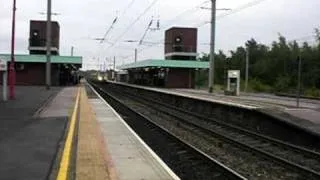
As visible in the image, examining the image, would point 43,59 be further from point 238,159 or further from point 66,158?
point 66,158

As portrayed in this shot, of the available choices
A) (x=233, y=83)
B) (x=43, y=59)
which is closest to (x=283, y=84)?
(x=233, y=83)

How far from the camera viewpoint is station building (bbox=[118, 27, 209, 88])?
95.9 metres

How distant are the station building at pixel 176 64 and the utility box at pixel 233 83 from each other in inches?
1261

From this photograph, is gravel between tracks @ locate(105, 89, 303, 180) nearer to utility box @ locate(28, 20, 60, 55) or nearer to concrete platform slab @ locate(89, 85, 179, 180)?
concrete platform slab @ locate(89, 85, 179, 180)

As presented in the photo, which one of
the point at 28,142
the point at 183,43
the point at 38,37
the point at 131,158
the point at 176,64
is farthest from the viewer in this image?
the point at 183,43

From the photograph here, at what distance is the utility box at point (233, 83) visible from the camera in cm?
6038

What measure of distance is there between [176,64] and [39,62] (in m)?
21.2

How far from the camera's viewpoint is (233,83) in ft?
206

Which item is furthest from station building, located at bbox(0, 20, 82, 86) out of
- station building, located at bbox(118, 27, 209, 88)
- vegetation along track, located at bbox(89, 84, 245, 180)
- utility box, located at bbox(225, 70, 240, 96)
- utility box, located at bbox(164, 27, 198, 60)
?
vegetation along track, located at bbox(89, 84, 245, 180)

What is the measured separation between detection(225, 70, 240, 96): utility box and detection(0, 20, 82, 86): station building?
26601 millimetres

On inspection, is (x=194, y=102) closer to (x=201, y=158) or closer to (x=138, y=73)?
(x=201, y=158)

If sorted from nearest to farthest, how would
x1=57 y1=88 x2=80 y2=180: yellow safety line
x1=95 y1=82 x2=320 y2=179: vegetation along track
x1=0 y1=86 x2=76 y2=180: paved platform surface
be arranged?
x1=57 y1=88 x2=80 y2=180: yellow safety line < x1=0 y1=86 x2=76 y2=180: paved platform surface < x1=95 y1=82 x2=320 y2=179: vegetation along track

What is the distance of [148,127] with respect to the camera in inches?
1049

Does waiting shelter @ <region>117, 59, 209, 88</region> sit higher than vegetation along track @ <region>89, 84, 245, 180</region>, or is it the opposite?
waiting shelter @ <region>117, 59, 209, 88</region>
